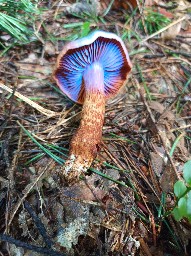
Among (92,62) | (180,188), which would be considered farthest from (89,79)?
(180,188)

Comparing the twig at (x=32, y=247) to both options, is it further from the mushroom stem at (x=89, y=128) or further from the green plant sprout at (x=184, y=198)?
the green plant sprout at (x=184, y=198)

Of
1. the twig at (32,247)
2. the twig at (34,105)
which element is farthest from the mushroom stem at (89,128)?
the twig at (32,247)

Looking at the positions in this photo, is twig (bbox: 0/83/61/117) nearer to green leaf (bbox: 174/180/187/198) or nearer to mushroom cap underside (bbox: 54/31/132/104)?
mushroom cap underside (bbox: 54/31/132/104)

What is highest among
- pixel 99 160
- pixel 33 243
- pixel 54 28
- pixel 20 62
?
pixel 54 28

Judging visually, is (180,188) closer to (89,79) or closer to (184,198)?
(184,198)

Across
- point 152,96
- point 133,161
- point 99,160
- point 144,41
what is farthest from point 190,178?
point 144,41

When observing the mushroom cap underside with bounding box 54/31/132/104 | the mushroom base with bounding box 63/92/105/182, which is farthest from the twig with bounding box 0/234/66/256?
the mushroom cap underside with bounding box 54/31/132/104

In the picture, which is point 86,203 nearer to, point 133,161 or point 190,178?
point 133,161
